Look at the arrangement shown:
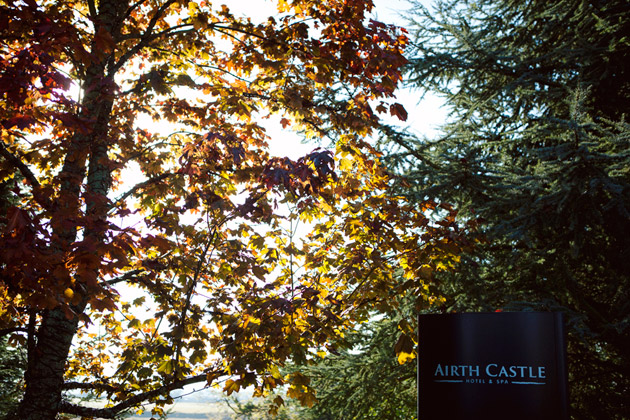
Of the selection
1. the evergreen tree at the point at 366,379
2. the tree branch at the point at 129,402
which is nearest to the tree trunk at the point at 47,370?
the tree branch at the point at 129,402

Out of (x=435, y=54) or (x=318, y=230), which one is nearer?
(x=318, y=230)

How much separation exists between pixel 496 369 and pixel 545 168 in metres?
4.62

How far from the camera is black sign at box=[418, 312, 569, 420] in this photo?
82.0 inches

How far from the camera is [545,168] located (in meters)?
6.08

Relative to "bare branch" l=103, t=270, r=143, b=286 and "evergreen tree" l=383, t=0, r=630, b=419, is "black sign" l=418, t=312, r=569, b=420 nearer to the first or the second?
"evergreen tree" l=383, t=0, r=630, b=419

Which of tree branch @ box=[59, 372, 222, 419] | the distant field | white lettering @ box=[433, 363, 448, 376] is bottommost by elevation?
the distant field

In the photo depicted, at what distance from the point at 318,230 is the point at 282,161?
51.3 inches

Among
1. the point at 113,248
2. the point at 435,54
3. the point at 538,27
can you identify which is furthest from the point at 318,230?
the point at 538,27

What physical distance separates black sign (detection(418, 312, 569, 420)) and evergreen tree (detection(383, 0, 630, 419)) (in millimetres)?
3337

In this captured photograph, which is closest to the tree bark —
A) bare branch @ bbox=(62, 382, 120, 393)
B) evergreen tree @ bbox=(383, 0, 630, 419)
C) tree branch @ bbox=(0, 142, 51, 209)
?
tree branch @ bbox=(0, 142, 51, 209)

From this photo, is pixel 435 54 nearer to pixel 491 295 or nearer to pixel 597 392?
pixel 491 295

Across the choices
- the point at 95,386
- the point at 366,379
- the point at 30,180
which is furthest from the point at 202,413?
the point at 30,180

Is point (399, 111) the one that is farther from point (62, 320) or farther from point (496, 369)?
point (62, 320)

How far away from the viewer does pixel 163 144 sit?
5699mm
